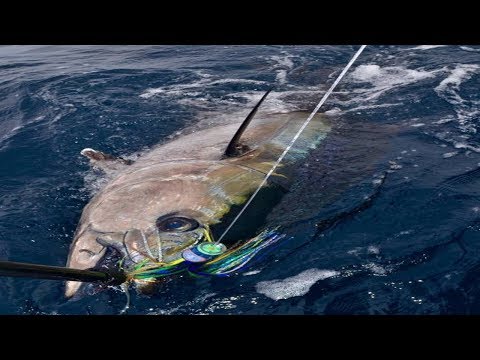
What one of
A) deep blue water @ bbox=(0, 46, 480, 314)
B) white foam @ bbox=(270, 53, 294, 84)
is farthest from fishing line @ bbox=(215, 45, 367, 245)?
white foam @ bbox=(270, 53, 294, 84)

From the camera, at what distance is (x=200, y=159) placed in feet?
19.2

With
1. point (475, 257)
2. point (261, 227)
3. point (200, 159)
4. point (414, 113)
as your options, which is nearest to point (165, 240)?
point (261, 227)

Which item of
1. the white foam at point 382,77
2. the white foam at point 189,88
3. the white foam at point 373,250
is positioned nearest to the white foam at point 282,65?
the white foam at point 189,88

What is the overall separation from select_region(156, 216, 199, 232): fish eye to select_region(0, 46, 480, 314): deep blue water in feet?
1.88

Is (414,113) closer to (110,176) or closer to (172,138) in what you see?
(172,138)

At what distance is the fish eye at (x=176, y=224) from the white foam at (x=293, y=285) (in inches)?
33.7

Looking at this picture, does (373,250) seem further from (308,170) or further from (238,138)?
(238,138)

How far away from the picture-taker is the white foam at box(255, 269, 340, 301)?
12.9ft

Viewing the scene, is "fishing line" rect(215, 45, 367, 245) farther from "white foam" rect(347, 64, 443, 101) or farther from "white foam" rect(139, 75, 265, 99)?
"white foam" rect(139, 75, 265, 99)

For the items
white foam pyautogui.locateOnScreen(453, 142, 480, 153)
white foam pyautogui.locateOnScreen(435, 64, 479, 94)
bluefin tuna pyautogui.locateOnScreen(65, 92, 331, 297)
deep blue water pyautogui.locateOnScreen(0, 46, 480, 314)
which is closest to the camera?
deep blue water pyautogui.locateOnScreen(0, 46, 480, 314)

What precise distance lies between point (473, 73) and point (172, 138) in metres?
5.75

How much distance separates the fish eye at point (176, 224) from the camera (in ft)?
14.4

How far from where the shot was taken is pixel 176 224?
445 cm

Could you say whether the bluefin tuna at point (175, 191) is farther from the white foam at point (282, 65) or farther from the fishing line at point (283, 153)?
the white foam at point (282, 65)
